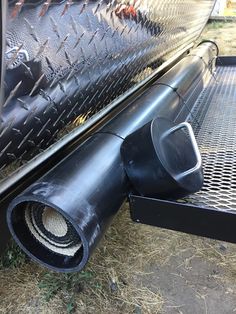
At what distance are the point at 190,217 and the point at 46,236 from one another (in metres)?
0.46

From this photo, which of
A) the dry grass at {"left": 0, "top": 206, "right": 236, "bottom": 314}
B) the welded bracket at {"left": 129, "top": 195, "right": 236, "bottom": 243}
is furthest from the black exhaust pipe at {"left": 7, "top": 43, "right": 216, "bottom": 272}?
the dry grass at {"left": 0, "top": 206, "right": 236, "bottom": 314}

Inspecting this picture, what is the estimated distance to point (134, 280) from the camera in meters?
1.90

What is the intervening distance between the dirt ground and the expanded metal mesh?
64 centimetres

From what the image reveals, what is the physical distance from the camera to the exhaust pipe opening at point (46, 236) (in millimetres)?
1195

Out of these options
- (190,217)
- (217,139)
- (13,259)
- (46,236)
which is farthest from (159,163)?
(13,259)

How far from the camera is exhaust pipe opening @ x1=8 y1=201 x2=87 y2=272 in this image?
1.20m

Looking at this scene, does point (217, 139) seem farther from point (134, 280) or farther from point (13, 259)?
point (13, 259)

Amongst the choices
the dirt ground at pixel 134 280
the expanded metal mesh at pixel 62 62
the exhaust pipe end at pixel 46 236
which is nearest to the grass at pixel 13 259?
the dirt ground at pixel 134 280

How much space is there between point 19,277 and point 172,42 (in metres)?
1.88

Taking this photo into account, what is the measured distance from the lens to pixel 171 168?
1223 millimetres

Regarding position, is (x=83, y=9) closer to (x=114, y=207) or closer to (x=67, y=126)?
(x=67, y=126)

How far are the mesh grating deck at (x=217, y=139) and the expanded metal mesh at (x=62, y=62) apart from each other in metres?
0.52

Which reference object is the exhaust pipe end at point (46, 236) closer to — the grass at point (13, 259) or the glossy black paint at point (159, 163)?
the glossy black paint at point (159, 163)

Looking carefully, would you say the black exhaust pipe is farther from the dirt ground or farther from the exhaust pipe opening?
the dirt ground
